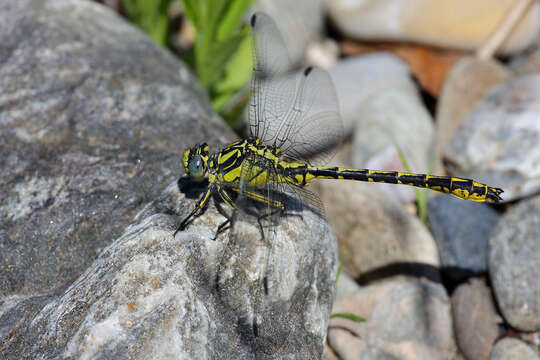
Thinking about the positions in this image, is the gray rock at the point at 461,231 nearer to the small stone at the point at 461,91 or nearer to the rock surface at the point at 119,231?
the small stone at the point at 461,91

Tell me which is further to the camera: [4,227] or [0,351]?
[4,227]

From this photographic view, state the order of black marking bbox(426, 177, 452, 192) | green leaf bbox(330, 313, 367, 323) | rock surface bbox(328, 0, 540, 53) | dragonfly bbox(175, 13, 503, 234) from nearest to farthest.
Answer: dragonfly bbox(175, 13, 503, 234) < green leaf bbox(330, 313, 367, 323) < black marking bbox(426, 177, 452, 192) < rock surface bbox(328, 0, 540, 53)

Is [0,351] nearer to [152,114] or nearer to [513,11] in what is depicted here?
[152,114]

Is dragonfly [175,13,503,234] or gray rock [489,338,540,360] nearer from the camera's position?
dragonfly [175,13,503,234]

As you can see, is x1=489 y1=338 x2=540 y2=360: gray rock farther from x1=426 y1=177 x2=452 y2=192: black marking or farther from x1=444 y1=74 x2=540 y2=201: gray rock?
x1=444 y1=74 x2=540 y2=201: gray rock

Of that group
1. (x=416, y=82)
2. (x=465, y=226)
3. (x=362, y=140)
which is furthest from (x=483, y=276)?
(x=416, y=82)

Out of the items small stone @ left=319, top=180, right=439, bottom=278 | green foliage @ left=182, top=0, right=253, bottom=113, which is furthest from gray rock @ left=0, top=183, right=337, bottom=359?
green foliage @ left=182, top=0, right=253, bottom=113
